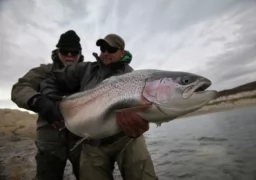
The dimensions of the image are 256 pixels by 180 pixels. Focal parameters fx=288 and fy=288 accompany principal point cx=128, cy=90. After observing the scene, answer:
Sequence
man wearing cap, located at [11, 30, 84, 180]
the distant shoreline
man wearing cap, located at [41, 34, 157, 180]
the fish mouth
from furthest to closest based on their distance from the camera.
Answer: the distant shoreline < man wearing cap, located at [11, 30, 84, 180] < man wearing cap, located at [41, 34, 157, 180] < the fish mouth

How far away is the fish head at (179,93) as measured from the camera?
8.99ft

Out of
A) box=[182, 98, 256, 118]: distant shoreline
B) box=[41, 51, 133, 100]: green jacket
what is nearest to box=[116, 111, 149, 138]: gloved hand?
box=[41, 51, 133, 100]: green jacket

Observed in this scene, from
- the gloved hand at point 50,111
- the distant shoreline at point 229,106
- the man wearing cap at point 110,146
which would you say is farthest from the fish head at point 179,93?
the distant shoreline at point 229,106

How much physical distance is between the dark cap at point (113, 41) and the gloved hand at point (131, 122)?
4.10 ft

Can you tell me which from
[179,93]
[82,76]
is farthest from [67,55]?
[179,93]

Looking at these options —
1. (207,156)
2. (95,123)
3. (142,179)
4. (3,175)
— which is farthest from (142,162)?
(3,175)

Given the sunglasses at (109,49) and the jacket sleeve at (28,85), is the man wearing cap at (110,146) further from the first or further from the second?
the jacket sleeve at (28,85)

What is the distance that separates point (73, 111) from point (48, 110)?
1.28ft

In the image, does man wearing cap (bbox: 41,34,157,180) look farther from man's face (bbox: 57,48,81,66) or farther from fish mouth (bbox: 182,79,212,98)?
fish mouth (bbox: 182,79,212,98)

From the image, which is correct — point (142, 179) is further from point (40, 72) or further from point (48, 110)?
point (40, 72)

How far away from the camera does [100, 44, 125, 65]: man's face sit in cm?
394

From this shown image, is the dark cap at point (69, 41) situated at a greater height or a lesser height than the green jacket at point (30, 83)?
greater

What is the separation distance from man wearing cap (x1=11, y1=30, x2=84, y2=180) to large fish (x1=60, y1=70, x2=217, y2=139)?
0.89 metres

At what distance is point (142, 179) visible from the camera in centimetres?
363
